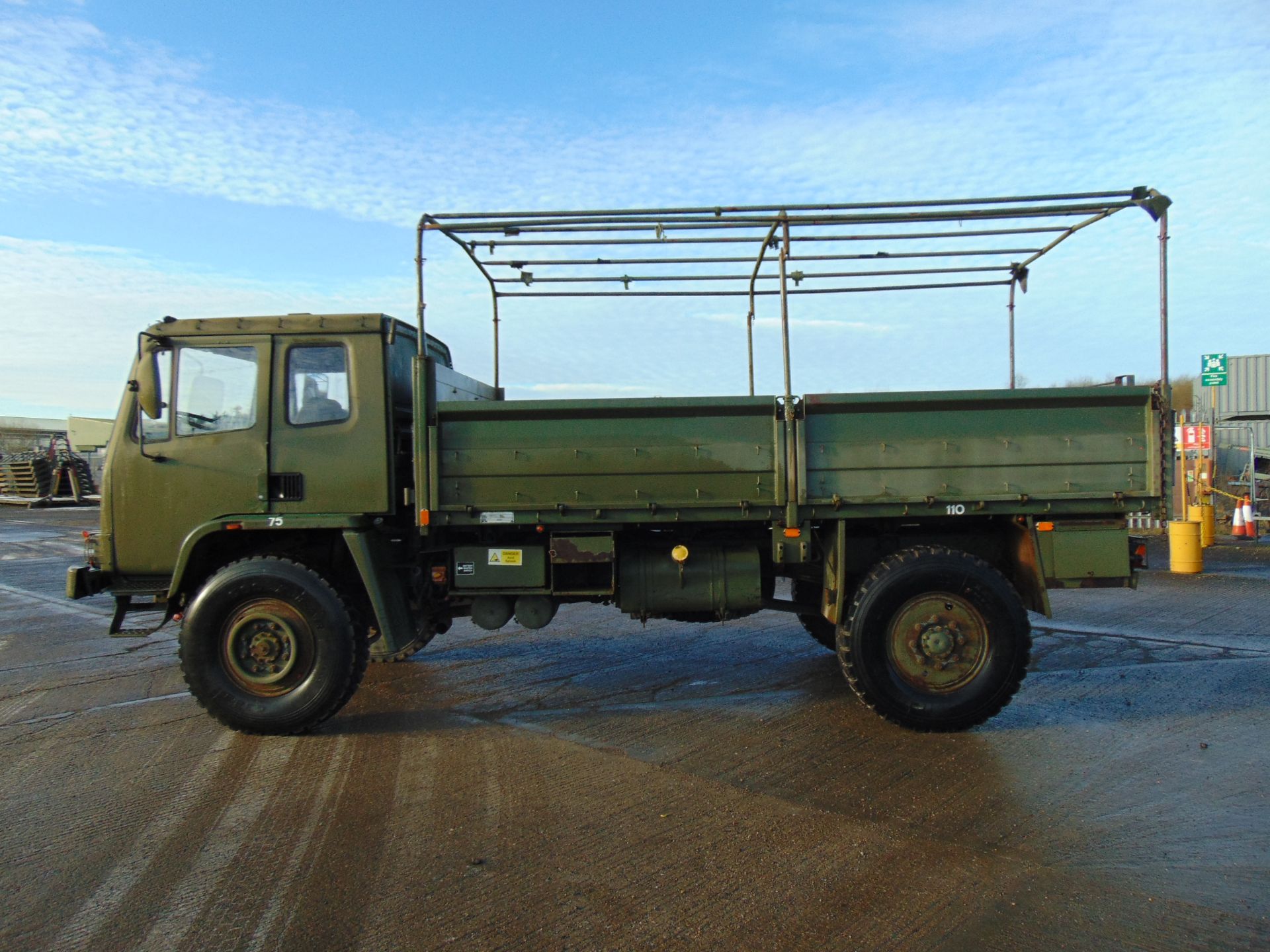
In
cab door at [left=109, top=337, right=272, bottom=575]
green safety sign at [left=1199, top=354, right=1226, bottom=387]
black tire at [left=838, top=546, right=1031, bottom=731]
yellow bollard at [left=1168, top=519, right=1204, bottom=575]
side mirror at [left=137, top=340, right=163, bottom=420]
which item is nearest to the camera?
black tire at [left=838, top=546, right=1031, bottom=731]

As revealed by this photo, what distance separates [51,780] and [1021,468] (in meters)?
5.86

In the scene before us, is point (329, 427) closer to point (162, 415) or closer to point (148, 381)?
point (162, 415)

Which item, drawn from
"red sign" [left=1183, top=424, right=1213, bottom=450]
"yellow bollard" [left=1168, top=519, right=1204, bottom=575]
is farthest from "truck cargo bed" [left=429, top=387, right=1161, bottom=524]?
"red sign" [left=1183, top=424, right=1213, bottom=450]

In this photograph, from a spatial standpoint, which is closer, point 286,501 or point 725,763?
point 725,763

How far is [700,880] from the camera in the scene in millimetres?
3494

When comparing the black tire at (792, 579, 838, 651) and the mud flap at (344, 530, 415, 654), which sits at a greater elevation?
the mud flap at (344, 530, 415, 654)

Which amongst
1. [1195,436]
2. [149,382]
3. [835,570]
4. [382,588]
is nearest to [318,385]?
[149,382]

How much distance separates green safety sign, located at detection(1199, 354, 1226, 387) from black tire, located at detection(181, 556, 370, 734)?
1525 cm

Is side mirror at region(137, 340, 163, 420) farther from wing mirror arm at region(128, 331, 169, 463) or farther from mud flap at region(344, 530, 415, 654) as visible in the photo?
mud flap at region(344, 530, 415, 654)

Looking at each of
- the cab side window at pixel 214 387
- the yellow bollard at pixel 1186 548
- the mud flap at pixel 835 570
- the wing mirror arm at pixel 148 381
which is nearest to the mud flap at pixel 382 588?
the cab side window at pixel 214 387

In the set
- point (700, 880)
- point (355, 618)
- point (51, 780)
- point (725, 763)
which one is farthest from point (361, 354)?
point (700, 880)

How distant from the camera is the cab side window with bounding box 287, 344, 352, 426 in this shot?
555cm

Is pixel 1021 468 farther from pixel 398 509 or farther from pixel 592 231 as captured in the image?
pixel 398 509

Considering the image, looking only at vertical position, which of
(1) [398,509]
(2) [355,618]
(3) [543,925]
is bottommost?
(3) [543,925]
